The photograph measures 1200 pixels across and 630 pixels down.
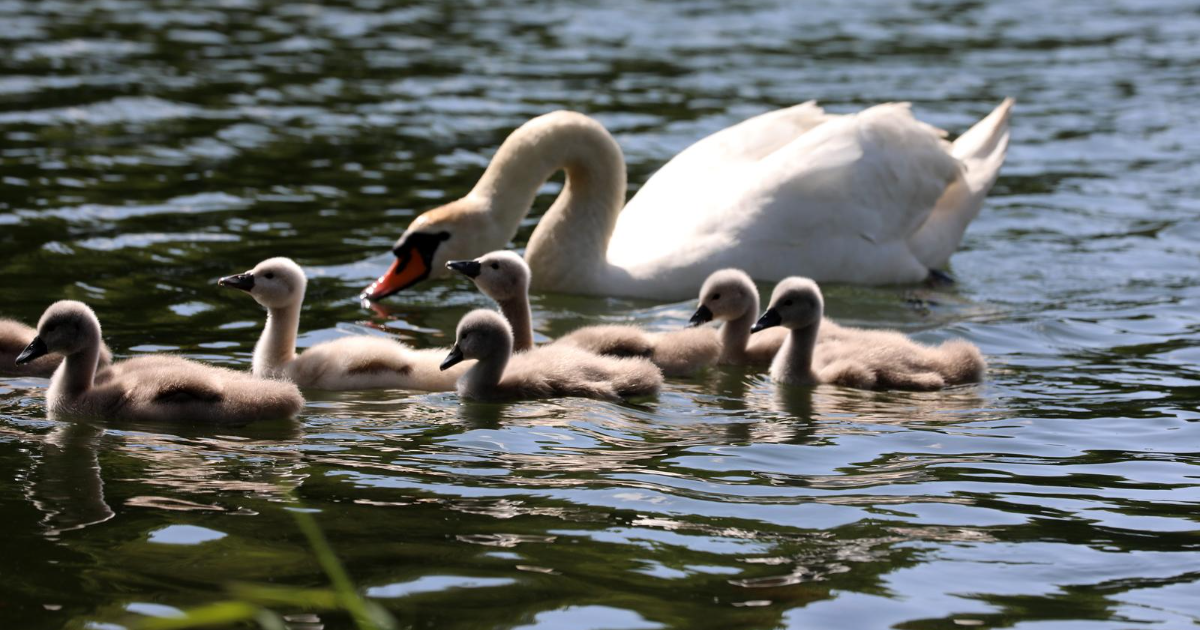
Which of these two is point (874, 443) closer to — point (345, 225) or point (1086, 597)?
point (1086, 597)

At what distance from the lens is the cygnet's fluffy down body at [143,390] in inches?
284

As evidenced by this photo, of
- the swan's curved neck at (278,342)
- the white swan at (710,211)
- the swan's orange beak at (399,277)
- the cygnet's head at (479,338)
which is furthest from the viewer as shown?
the white swan at (710,211)

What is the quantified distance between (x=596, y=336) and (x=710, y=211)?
2.51 meters

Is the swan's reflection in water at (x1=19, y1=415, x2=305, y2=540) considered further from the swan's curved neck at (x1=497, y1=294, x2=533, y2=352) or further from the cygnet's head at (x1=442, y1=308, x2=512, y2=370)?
the swan's curved neck at (x1=497, y1=294, x2=533, y2=352)

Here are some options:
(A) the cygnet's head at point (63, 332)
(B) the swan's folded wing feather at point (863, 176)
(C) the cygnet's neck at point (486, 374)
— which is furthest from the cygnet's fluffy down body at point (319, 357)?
(B) the swan's folded wing feather at point (863, 176)

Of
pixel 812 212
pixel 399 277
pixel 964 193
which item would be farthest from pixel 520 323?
pixel 964 193

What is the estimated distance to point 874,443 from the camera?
7289 mm

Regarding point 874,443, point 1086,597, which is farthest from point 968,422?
point 1086,597

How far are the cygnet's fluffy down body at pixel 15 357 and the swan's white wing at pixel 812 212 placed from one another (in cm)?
390

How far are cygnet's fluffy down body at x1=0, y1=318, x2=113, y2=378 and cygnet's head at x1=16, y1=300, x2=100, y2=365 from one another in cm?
75

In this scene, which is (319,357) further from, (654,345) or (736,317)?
(736,317)

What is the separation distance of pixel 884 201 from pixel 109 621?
743 cm

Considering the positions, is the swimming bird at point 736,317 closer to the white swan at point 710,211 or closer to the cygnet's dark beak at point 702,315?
the cygnet's dark beak at point 702,315

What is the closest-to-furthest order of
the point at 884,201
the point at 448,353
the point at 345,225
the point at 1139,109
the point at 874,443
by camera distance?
the point at 874,443 → the point at 448,353 → the point at 884,201 → the point at 345,225 → the point at 1139,109
